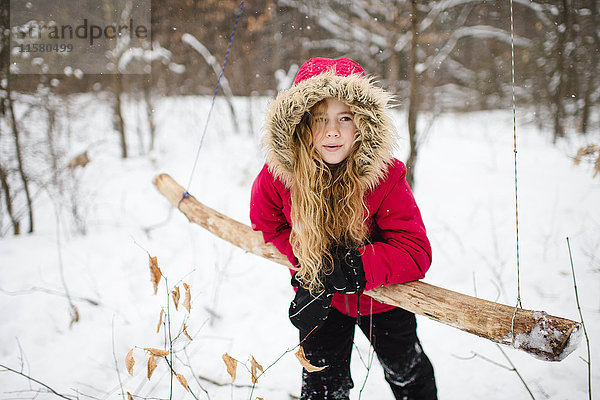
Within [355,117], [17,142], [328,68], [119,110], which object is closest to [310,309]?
[355,117]

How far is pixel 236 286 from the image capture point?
3145 mm

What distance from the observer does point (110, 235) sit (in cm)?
402

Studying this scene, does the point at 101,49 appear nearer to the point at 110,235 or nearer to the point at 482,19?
the point at 110,235

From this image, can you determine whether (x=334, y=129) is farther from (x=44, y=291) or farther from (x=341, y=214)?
(x=44, y=291)

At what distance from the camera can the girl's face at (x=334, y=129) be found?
1.29m

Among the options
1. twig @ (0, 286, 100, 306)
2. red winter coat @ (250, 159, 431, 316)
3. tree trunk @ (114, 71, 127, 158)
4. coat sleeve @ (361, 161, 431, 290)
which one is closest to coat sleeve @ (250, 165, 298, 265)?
red winter coat @ (250, 159, 431, 316)

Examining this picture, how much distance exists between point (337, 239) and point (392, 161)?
426 millimetres

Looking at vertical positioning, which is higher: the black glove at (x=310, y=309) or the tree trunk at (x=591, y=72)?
the tree trunk at (x=591, y=72)

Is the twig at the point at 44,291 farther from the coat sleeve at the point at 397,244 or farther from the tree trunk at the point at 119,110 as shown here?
the tree trunk at the point at 119,110

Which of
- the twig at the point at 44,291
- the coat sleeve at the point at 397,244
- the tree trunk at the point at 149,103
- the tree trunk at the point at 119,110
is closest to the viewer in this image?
the coat sleeve at the point at 397,244

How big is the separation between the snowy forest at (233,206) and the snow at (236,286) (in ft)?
0.06

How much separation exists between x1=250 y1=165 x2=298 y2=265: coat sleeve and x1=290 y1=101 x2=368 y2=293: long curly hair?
0.34 feet

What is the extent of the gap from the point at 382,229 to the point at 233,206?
3925mm

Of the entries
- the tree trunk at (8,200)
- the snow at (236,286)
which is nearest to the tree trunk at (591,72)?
the snow at (236,286)
